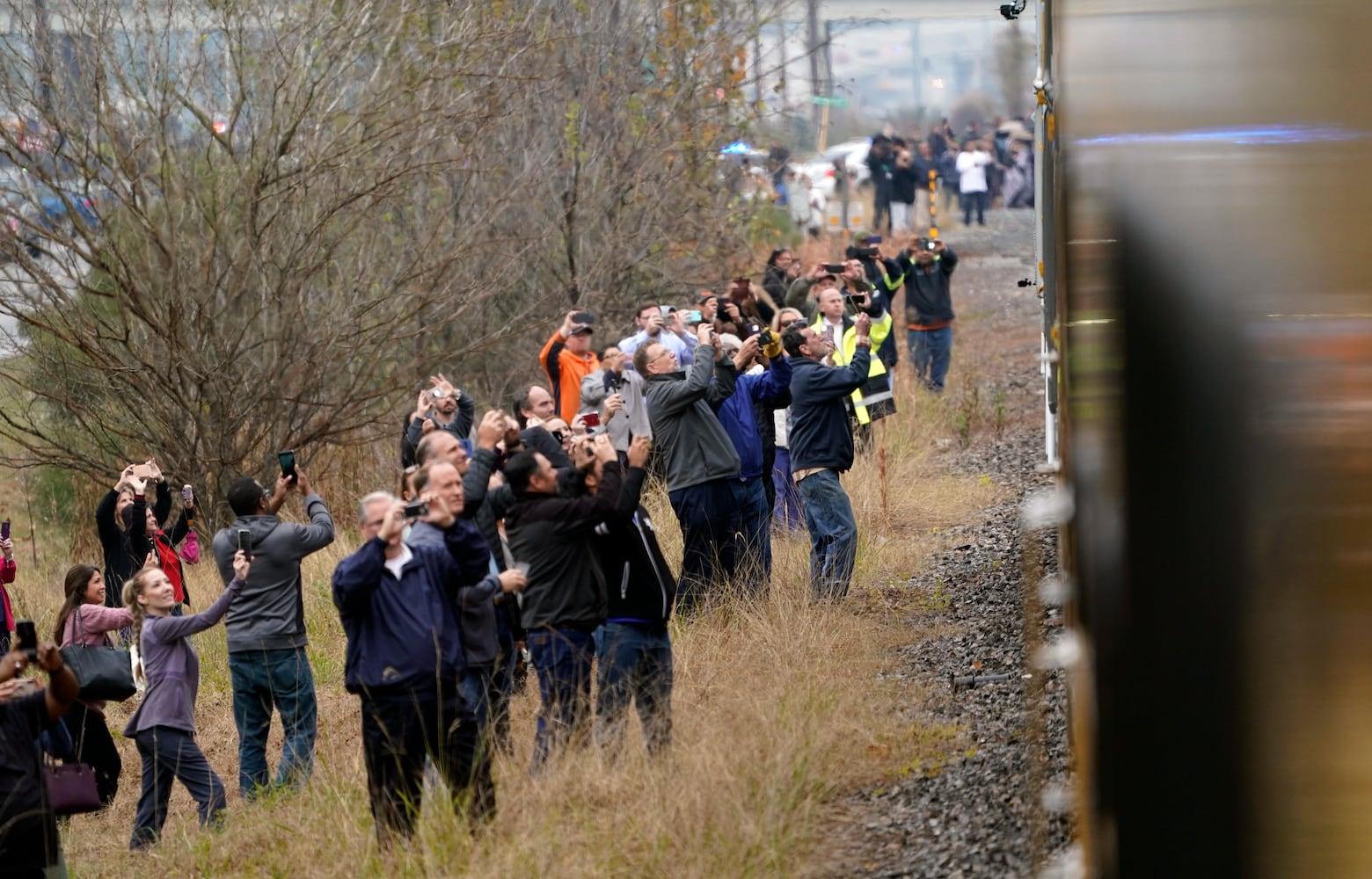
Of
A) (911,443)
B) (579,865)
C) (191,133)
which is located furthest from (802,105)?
(579,865)

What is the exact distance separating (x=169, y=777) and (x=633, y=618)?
103 inches

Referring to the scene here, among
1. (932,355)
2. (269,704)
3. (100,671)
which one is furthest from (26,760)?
(932,355)

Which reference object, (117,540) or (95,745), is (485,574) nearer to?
(95,745)

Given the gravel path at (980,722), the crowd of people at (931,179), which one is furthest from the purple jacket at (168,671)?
the crowd of people at (931,179)

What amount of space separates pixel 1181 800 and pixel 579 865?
3.73m

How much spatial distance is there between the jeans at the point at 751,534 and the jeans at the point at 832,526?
0.98 feet

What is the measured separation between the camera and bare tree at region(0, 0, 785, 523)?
13156 millimetres

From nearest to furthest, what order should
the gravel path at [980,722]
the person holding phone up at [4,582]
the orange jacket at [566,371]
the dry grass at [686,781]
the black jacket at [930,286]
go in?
the gravel path at [980,722] < the dry grass at [686,781] < the person holding phone up at [4,582] < the orange jacket at [566,371] < the black jacket at [930,286]

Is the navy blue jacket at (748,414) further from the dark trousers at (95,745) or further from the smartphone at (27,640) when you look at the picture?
the smartphone at (27,640)

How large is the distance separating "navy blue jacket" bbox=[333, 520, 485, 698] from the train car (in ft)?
12.8

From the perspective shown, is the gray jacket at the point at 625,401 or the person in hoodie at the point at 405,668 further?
the gray jacket at the point at 625,401

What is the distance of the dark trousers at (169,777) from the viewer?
26.0ft

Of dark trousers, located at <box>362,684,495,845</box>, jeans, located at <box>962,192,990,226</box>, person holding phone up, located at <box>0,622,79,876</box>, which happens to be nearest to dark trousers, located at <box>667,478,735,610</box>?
dark trousers, located at <box>362,684,495,845</box>

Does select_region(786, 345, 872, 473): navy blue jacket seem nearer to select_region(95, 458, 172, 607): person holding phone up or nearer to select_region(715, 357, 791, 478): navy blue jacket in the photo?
select_region(715, 357, 791, 478): navy blue jacket
